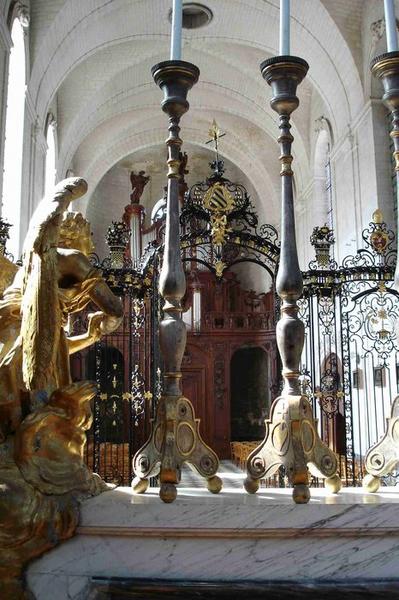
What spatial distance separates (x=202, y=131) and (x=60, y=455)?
18.4 meters

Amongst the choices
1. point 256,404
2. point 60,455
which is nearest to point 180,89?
point 60,455

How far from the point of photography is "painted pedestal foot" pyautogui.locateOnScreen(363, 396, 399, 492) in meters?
2.64

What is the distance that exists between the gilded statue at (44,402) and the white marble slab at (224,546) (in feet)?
0.36

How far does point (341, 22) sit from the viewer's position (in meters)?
12.6

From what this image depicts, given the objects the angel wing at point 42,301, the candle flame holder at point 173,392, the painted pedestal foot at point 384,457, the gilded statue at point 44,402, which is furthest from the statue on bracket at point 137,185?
the painted pedestal foot at point 384,457

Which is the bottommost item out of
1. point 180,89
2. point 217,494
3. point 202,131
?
point 217,494

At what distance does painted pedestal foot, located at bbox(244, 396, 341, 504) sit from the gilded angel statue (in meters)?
0.84

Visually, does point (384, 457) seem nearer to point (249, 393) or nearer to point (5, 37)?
point (5, 37)

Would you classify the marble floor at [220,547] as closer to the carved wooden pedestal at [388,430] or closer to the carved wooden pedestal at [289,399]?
the carved wooden pedestal at [289,399]

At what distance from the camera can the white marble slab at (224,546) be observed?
2.17 meters

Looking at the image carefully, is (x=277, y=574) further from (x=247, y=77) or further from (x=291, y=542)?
(x=247, y=77)

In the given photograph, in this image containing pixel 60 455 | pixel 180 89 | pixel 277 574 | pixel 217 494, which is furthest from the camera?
pixel 180 89

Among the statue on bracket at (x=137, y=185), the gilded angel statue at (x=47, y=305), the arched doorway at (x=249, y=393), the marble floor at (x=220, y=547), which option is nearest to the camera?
the marble floor at (x=220, y=547)

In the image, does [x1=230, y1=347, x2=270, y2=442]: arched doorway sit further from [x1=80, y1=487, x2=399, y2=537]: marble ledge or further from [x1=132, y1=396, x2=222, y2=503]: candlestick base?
[x1=80, y1=487, x2=399, y2=537]: marble ledge
